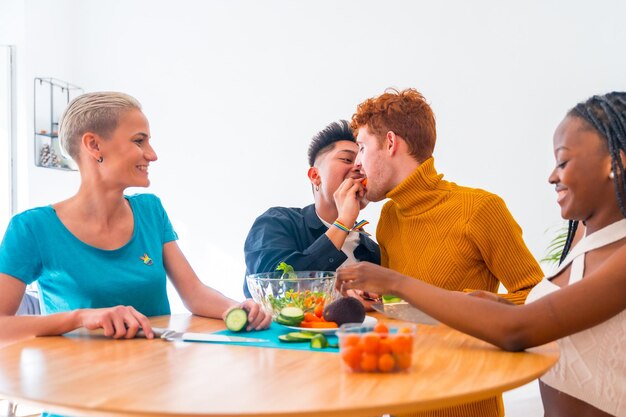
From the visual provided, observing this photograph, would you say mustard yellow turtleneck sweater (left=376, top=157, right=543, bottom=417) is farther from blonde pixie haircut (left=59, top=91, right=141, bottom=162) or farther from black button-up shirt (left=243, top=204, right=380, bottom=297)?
blonde pixie haircut (left=59, top=91, right=141, bottom=162)

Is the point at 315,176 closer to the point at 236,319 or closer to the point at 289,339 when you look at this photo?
the point at 236,319

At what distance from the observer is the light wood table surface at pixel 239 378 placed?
98 centimetres

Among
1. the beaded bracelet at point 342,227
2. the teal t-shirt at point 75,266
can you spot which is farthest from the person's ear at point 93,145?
the beaded bracelet at point 342,227

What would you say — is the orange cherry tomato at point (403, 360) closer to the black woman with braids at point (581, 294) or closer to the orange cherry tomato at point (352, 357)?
the orange cherry tomato at point (352, 357)

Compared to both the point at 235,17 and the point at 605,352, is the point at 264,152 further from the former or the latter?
the point at 605,352

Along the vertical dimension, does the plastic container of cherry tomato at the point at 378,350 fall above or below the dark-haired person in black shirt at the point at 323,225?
below

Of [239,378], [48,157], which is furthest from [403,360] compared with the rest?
[48,157]

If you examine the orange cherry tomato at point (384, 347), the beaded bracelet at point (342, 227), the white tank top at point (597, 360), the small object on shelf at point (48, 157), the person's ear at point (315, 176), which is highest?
the small object on shelf at point (48, 157)

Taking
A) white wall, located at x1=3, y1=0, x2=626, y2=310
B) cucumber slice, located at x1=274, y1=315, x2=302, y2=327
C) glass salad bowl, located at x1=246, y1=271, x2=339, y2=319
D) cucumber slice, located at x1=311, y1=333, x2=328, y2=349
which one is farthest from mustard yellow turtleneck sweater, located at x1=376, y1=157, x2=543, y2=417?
white wall, located at x1=3, y1=0, x2=626, y2=310

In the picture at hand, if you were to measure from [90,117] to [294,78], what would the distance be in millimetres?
3028

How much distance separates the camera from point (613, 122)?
1.42m

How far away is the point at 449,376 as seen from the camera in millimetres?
1134

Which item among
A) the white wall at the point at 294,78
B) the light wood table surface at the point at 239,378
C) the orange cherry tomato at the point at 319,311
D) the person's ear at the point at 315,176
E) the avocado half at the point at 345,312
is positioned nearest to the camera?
the light wood table surface at the point at 239,378

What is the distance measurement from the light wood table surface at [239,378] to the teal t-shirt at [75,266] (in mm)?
333
